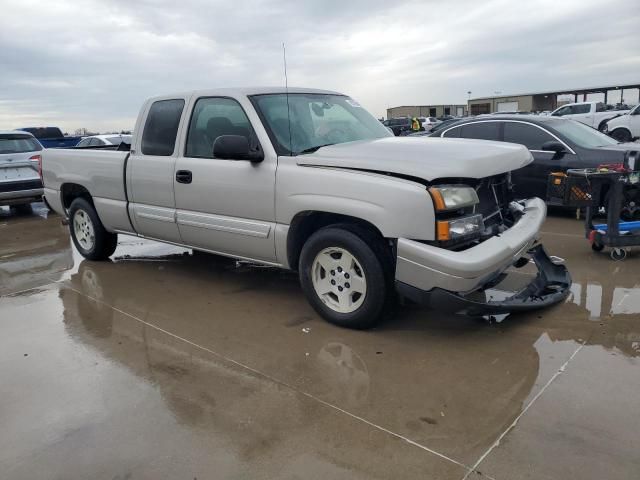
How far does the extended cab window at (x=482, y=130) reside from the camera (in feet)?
27.8

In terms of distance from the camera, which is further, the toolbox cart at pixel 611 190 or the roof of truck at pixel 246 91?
the toolbox cart at pixel 611 190

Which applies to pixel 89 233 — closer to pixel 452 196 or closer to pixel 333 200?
pixel 333 200

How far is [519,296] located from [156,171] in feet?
11.4

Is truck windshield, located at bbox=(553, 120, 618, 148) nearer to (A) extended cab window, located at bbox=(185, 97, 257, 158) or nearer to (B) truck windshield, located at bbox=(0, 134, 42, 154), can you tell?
(A) extended cab window, located at bbox=(185, 97, 257, 158)

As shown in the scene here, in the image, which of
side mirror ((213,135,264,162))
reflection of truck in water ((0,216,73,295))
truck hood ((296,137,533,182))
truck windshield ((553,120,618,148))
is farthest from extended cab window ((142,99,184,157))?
truck windshield ((553,120,618,148))

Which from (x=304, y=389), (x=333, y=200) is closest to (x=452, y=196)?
(x=333, y=200)

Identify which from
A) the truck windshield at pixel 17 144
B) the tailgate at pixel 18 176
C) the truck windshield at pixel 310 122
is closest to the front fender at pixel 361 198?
the truck windshield at pixel 310 122

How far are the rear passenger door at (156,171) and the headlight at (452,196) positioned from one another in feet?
8.76

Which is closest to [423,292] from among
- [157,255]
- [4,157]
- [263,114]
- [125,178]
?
[263,114]

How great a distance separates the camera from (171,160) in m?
5.07

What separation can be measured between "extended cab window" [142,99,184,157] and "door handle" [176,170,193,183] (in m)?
0.30

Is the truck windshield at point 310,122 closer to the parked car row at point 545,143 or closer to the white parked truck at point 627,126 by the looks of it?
the parked car row at point 545,143

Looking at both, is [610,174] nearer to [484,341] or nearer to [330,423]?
[484,341]

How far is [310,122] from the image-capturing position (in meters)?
4.62
